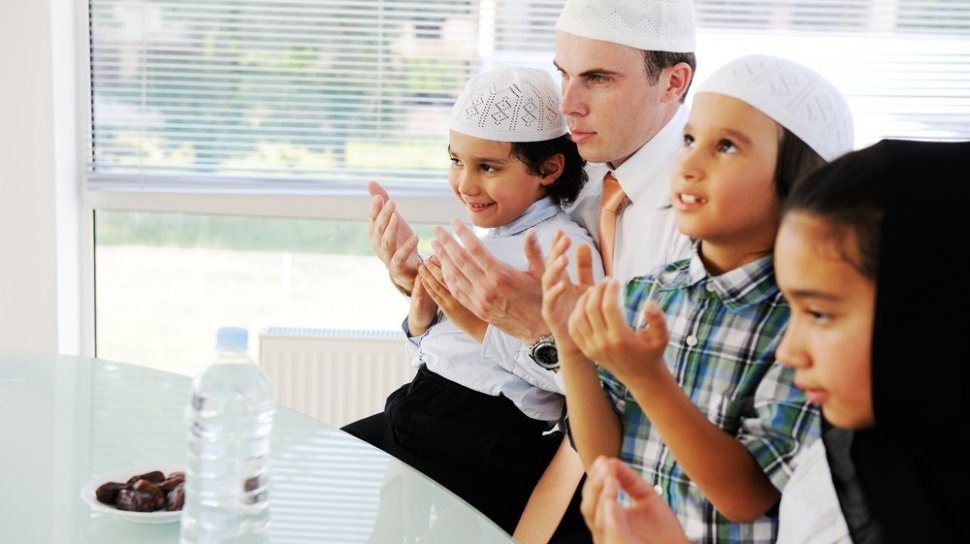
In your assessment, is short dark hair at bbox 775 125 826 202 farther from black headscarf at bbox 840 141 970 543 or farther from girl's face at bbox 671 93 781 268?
black headscarf at bbox 840 141 970 543

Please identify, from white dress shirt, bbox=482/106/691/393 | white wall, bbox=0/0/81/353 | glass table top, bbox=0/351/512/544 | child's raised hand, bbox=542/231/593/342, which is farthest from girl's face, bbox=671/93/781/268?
white wall, bbox=0/0/81/353

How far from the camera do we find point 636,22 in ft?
6.40

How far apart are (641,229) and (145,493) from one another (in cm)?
98

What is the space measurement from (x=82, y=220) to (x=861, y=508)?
287cm

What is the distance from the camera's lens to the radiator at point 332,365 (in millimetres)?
3184

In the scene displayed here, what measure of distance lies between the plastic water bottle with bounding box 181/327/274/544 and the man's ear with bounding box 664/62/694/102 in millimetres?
966

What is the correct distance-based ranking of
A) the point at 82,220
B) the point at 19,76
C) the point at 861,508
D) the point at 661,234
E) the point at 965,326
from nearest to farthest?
the point at 965,326 → the point at 861,508 → the point at 661,234 → the point at 19,76 → the point at 82,220

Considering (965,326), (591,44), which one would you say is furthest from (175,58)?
(965,326)

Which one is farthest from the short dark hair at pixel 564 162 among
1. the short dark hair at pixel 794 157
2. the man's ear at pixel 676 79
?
the short dark hair at pixel 794 157

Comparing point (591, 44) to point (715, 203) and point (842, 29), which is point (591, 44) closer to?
point (715, 203)

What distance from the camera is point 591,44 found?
1976 mm

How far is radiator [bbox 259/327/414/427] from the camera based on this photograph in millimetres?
3184

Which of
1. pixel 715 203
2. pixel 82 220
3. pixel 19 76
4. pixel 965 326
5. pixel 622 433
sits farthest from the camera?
pixel 82 220

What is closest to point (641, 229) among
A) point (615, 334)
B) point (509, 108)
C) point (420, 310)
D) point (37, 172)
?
point (509, 108)
